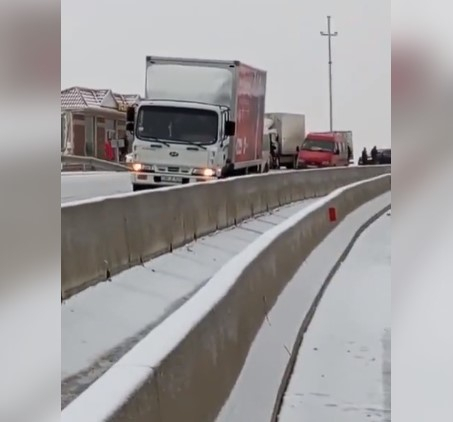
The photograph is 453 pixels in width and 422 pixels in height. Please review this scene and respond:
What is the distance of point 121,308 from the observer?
218 inches

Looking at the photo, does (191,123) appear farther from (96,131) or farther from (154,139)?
(96,131)

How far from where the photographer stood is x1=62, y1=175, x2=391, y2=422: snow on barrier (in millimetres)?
1905

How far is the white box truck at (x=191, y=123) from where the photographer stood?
12711mm

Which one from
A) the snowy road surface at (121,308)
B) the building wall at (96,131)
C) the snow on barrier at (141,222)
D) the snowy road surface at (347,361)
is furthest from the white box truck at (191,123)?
the building wall at (96,131)

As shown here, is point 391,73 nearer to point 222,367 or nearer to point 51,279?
point 51,279

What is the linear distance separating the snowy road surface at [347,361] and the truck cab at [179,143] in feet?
23.9

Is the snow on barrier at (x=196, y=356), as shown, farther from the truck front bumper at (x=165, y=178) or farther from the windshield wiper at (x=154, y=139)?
the truck front bumper at (x=165, y=178)

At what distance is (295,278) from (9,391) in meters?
5.08

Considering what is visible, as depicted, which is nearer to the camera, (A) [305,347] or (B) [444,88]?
(B) [444,88]

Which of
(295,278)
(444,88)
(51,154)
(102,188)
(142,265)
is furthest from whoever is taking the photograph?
(102,188)

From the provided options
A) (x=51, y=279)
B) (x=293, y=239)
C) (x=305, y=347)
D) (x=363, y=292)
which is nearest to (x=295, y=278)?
(x=293, y=239)

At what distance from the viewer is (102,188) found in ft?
38.3

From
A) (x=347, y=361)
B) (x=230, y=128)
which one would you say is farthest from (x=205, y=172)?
(x=347, y=361)

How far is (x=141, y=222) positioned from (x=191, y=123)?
6.42 meters
